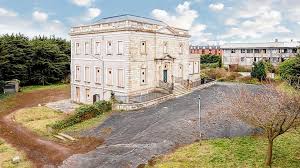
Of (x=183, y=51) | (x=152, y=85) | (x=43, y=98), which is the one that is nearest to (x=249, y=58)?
(x=183, y=51)

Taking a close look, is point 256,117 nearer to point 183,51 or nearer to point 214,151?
point 214,151

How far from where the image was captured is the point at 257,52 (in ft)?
231

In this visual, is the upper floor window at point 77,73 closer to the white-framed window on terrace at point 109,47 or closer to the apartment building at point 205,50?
the white-framed window on terrace at point 109,47

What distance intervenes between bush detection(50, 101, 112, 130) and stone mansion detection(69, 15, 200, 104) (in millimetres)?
3250

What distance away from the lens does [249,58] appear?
71500 mm

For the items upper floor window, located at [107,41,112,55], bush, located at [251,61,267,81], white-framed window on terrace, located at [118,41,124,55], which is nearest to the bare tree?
white-framed window on terrace, located at [118,41,124,55]

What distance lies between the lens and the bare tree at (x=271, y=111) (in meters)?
15.2

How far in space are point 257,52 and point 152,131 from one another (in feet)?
172

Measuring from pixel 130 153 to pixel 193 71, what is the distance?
28083 millimetres

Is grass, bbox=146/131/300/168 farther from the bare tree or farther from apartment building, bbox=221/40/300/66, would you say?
apartment building, bbox=221/40/300/66

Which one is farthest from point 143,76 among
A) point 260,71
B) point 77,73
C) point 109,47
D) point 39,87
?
point 39,87

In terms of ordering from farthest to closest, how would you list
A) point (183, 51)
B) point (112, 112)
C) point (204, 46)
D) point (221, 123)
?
point (204, 46)
point (183, 51)
point (112, 112)
point (221, 123)

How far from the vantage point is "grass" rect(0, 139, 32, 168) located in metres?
20.5

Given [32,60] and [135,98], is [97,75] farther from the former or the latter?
[32,60]
